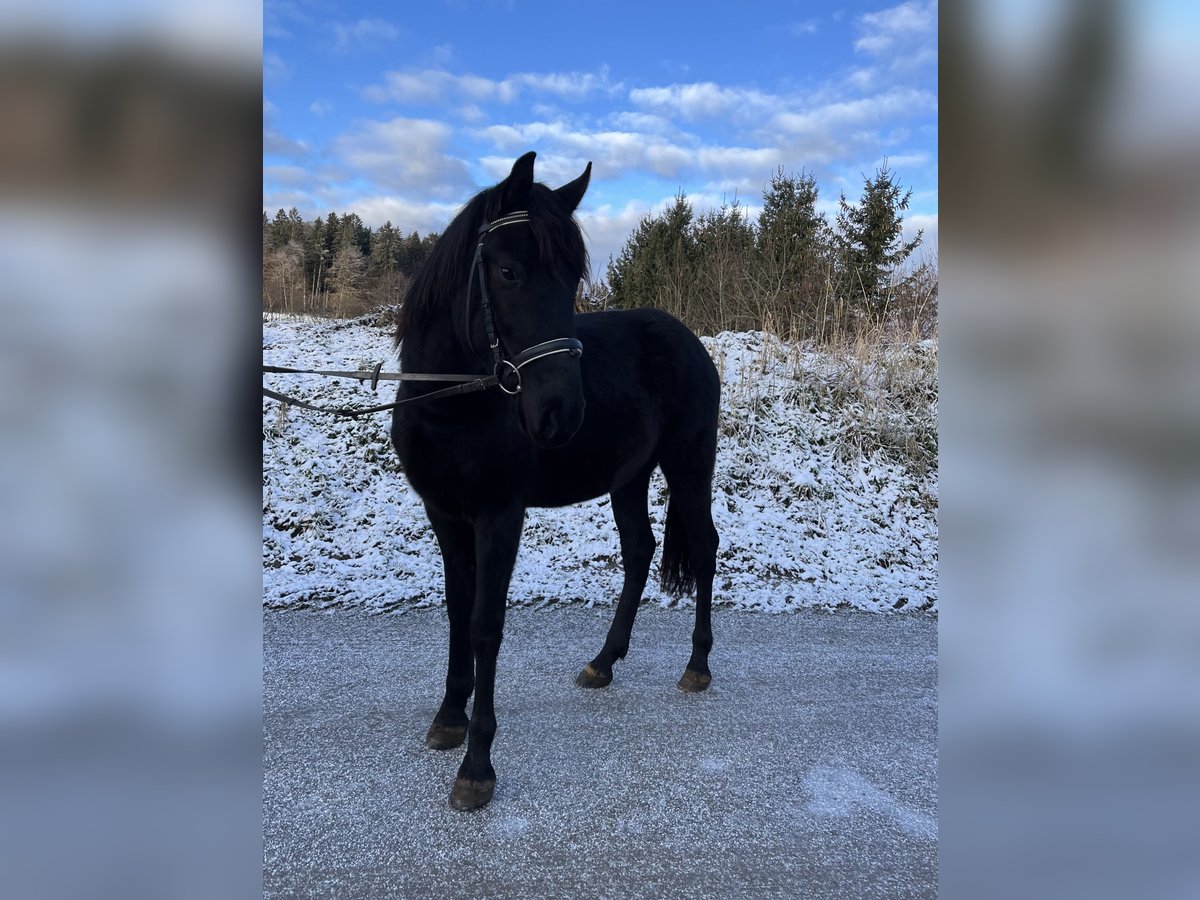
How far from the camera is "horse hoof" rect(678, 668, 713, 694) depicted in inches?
137

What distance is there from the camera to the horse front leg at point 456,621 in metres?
2.81

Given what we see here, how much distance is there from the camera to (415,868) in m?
2.11

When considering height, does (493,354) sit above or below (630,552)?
above

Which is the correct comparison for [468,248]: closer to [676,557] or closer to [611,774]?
[611,774]

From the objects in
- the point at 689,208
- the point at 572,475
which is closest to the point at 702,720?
the point at 572,475

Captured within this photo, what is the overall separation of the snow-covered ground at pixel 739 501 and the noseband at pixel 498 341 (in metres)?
2.91

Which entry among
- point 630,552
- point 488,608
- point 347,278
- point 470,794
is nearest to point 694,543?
point 630,552

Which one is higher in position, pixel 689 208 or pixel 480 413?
pixel 689 208

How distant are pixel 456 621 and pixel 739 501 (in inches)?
165

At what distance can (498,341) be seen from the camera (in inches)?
93.0
